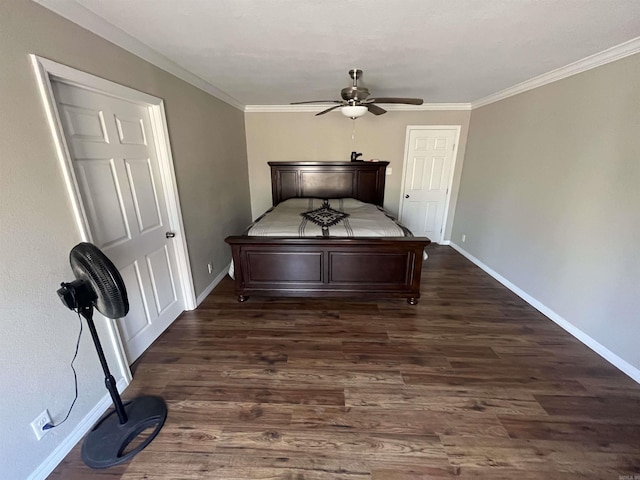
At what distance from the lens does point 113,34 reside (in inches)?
66.9

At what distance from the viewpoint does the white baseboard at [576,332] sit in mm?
1968

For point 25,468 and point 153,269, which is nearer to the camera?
point 25,468

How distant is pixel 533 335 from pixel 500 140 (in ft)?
7.84

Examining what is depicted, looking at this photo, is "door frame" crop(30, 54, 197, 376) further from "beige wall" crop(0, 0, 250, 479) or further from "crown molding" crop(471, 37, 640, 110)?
"crown molding" crop(471, 37, 640, 110)

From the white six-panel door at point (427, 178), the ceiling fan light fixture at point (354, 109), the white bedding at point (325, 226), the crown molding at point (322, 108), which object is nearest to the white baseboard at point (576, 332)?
the white six-panel door at point (427, 178)

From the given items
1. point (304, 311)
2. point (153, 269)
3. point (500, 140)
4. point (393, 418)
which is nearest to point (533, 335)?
point (393, 418)

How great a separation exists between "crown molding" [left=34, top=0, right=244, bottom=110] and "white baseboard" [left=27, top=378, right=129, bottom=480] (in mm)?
2175

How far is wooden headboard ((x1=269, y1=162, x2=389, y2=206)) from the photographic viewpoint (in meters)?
4.34

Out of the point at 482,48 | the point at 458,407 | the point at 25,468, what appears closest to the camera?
the point at 25,468

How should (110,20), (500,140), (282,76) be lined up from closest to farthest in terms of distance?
(110,20)
(282,76)
(500,140)

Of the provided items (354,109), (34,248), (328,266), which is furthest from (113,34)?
(328,266)

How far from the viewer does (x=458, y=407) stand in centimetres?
172

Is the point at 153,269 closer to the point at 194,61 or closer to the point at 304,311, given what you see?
the point at 304,311

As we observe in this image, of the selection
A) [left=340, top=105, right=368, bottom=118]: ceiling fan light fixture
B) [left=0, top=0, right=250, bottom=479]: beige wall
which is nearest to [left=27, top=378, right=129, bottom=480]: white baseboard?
[left=0, top=0, right=250, bottom=479]: beige wall
